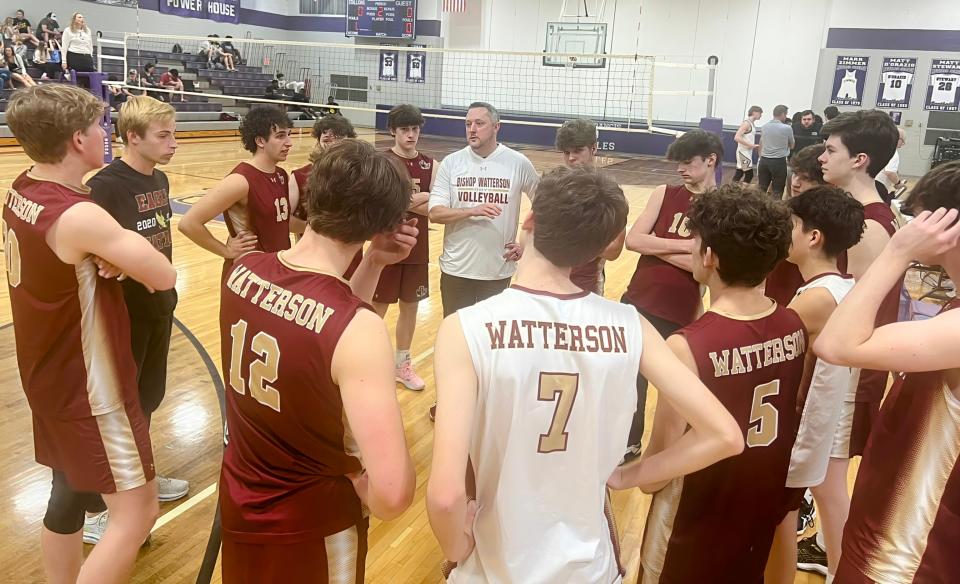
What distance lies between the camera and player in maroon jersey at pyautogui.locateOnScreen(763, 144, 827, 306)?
10.5 ft

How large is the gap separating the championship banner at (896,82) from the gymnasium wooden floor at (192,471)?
18.6m

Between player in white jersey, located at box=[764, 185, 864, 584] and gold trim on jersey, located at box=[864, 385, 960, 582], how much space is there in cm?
68

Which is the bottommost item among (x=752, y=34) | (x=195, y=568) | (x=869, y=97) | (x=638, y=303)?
(x=195, y=568)

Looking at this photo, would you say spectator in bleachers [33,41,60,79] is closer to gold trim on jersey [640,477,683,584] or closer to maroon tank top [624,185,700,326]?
maroon tank top [624,185,700,326]

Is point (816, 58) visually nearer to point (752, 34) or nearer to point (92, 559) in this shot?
point (752, 34)

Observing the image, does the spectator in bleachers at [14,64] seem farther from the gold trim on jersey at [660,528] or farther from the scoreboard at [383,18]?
the gold trim on jersey at [660,528]

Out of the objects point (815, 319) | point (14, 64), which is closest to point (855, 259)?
point (815, 319)

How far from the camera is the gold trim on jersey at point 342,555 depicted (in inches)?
76.2

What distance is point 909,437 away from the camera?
1.77m

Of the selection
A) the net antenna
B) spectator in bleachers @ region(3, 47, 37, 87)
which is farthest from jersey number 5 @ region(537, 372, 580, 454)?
the net antenna

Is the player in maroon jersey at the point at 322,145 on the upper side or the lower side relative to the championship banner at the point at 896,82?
lower

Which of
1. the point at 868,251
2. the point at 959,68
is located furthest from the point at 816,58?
the point at 868,251

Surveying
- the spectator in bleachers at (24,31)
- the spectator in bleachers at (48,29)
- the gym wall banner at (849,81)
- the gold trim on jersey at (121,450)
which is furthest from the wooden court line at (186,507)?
the gym wall banner at (849,81)

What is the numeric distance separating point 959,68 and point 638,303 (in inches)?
816
